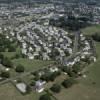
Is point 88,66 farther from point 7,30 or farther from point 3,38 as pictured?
point 7,30

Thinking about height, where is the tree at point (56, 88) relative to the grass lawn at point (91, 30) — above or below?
above

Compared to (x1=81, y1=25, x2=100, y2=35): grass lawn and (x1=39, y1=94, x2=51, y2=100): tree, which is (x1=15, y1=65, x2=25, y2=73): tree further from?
(x1=81, y1=25, x2=100, y2=35): grass lawn

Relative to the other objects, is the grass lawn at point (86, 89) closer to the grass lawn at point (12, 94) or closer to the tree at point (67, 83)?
the tree at point (67, 83)

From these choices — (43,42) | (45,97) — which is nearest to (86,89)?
(45,97)

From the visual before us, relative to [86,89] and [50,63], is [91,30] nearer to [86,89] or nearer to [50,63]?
[50,63]

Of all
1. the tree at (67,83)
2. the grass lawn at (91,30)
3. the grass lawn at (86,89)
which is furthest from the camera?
the grass lawn at (91,30)

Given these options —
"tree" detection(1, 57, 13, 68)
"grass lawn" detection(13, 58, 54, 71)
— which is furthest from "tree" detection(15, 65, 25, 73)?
"tree" detection(1, 57, 13, 68)

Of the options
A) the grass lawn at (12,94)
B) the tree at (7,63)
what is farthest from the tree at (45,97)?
the tree at (7,63)

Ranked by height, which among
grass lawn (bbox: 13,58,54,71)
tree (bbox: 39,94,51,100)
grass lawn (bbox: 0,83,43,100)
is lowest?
grass lawn (bbox: 13,58,54,71)

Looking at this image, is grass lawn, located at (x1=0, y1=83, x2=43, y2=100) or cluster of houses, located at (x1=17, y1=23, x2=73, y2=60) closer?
grass lawn, located at (x1=0, y1=83, x2=43, y2=100)

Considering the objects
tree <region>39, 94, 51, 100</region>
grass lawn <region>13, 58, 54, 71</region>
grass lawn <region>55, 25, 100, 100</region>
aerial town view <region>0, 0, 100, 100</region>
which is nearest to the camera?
tree <region>39, 94, 51, 100</region>

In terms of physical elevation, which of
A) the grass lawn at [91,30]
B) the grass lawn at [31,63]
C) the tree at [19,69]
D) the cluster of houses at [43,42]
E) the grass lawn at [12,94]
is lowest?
the grass lawn at [91,30]

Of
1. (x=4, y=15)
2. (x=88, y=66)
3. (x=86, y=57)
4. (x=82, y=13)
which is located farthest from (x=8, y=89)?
(x=82, y=13)
